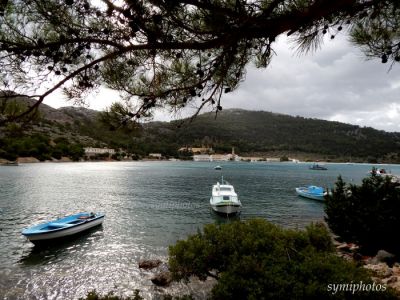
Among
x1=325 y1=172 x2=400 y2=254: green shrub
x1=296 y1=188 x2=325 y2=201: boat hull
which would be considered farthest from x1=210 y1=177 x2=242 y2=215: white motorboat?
x1=296 y1=188 x2=325 y2=201: boat hull

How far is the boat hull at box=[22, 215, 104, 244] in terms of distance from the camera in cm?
1762

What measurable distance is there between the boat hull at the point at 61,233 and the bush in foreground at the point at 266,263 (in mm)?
12804

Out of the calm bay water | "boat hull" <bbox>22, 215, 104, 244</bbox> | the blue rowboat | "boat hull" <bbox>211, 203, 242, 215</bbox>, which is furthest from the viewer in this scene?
"boat hull" <bbox>211, 203, 242, 215</bbox>

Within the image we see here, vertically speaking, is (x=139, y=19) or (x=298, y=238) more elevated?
(x=139, y=19)

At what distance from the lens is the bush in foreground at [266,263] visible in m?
6.18

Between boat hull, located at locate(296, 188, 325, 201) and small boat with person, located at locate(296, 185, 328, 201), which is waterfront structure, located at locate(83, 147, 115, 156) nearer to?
boat hull, located at locate(296, 188, 325, 201)

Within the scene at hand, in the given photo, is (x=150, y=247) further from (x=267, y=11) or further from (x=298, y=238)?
(x=267, y=11)

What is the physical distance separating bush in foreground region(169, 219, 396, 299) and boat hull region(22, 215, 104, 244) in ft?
42.0

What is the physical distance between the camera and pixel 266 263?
7254mm

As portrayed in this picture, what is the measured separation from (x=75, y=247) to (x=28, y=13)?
17149mm

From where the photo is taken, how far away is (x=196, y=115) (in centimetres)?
538

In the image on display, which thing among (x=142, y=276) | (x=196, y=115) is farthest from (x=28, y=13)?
(x=142, y=276)

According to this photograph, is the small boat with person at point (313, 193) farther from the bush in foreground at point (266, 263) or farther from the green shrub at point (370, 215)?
the bush in foreground at point (266, 263)

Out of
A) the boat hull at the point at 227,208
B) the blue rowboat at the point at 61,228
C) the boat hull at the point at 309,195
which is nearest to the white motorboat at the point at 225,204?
the boat hull at the point at 227,208
